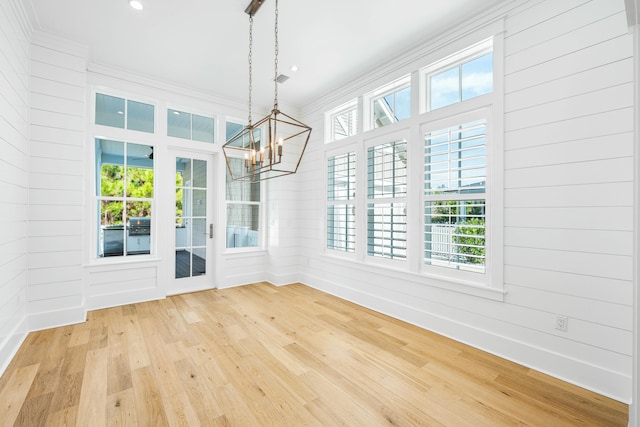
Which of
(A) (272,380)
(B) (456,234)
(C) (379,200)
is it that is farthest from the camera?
(C) (379,200)

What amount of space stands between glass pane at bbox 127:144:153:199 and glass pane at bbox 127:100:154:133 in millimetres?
256

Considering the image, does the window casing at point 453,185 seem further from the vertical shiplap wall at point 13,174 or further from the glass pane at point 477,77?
the vertical shiplap wall at point 13,174

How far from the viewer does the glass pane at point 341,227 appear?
13.7 feet

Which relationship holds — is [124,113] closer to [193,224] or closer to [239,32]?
[193,224]

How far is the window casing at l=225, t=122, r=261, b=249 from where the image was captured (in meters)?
4.81

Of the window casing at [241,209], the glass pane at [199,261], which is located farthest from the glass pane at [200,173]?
the glass pane at [199,261]

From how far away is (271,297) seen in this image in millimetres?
4215

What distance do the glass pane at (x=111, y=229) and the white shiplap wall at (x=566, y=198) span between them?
14.0ft

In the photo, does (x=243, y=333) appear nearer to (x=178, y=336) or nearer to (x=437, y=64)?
(x=178, y=336)

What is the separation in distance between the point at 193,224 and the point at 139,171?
106 centimetres

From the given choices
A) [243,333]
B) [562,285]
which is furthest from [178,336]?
[562,285]

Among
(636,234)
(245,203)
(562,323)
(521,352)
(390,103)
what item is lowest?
(521,352)

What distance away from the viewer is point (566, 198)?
2.21 meters

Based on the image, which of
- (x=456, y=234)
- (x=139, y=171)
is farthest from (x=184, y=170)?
(x=456, y=234)
